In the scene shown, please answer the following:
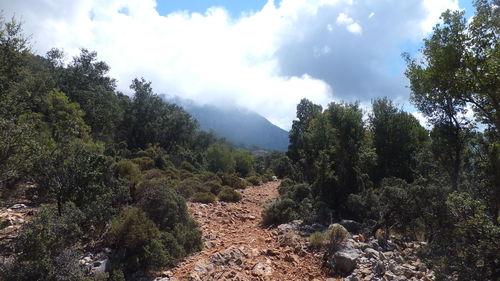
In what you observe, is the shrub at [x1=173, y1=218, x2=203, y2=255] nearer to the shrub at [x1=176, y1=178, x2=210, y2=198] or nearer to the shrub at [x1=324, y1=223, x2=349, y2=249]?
the shrub at [x1=324, y1=223, x2=349, y2=249]

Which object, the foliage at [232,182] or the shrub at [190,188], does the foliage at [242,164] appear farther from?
the shrub at [190,188]

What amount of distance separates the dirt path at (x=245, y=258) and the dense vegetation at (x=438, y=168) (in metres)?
1.08

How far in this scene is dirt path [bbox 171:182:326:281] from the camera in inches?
331

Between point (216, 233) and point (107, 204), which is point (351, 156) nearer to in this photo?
point (216, 233)

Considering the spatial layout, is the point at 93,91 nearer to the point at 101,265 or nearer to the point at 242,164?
the point at 242,164

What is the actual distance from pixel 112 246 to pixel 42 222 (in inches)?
83.3

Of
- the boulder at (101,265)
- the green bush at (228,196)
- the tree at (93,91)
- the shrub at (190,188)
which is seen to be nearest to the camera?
the boulder at (101,265)

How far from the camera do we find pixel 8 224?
945 cm

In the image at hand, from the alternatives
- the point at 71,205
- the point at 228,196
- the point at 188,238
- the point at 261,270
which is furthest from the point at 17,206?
the point at 228,196

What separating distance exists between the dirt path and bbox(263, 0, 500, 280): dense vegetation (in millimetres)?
1078

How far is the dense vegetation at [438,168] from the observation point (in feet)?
21.8

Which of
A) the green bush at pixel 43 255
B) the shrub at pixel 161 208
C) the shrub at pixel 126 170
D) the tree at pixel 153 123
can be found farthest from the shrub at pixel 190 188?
the tree at pixel 153 123

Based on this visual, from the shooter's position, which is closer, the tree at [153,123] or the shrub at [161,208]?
the shrub at [161,208]

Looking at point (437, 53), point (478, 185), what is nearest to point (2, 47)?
point (437, 53)
